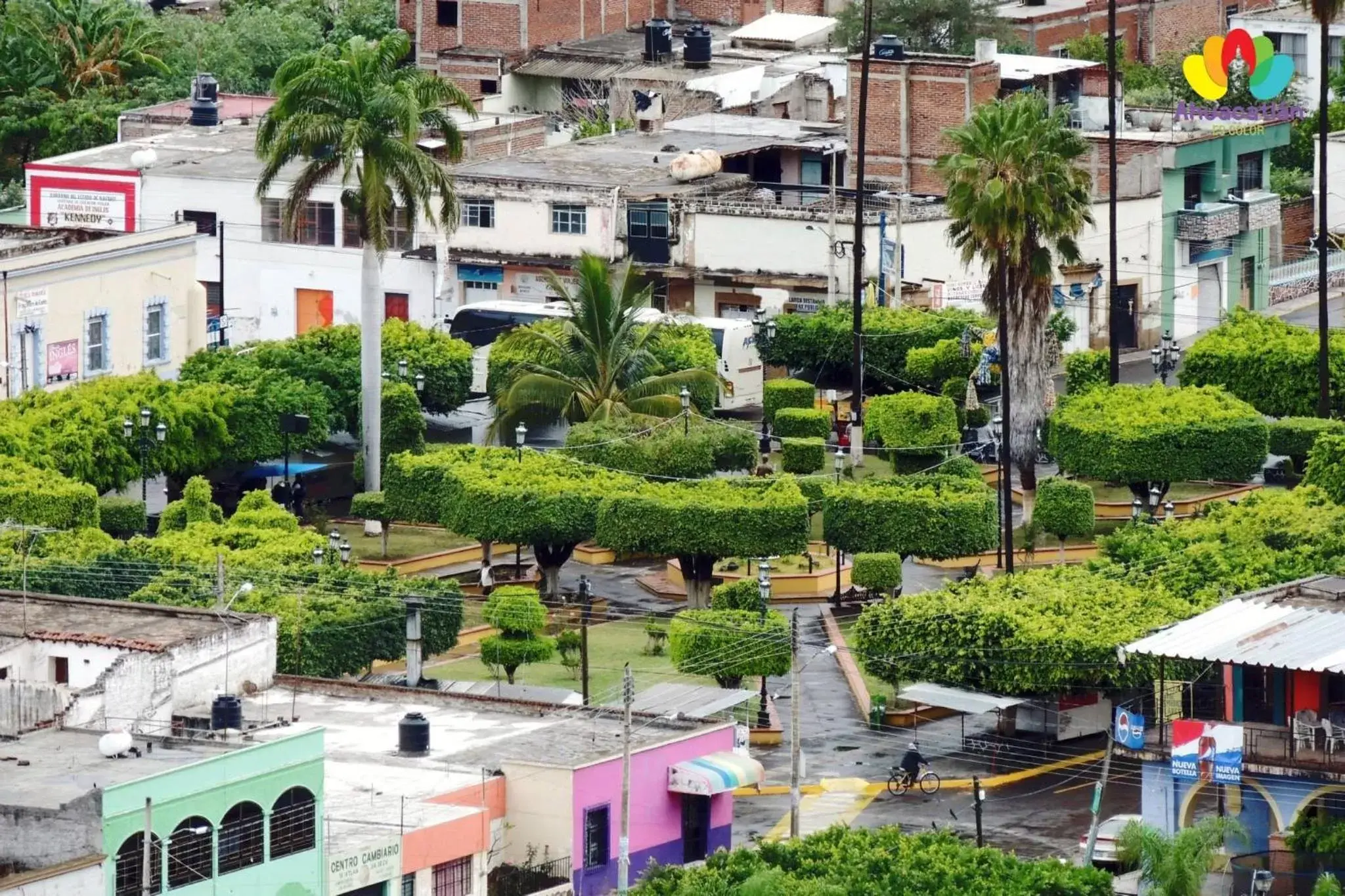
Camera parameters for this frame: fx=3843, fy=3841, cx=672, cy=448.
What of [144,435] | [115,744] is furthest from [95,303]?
[115,744]

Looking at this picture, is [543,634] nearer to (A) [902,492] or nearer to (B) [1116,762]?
(A) [902,492]

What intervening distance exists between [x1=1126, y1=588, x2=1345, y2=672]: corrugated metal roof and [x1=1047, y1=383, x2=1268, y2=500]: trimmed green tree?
76.1ft

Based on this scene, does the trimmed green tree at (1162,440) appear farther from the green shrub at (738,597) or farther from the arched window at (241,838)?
the arched window at (241,838)

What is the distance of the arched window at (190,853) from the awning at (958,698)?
21.6 m

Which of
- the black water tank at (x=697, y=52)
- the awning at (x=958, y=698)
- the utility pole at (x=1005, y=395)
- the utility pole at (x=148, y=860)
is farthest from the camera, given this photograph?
the black water tank at (x=697, y=52)

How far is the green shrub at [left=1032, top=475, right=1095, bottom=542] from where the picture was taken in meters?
92.8

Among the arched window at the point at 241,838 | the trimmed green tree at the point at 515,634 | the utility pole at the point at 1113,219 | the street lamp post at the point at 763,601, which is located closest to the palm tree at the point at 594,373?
the utility pole at the point at 1113,219

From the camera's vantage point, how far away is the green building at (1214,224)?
12725 centimetres

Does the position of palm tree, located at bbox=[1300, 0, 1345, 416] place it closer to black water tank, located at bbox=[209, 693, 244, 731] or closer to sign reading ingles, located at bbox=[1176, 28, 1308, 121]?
sign reading ingles, located at bbox=[1176, 28, 1308, 121]

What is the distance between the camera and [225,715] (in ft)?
218

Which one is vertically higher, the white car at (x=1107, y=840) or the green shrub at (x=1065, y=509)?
the green shrub at (x=1065, y=509)

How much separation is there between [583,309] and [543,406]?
9.08 ft

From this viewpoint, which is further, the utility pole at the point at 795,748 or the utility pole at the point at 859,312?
the utility pole at the point at 859,312

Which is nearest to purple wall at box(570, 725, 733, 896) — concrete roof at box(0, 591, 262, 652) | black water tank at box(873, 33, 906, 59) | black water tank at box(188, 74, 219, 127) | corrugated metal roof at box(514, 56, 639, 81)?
concrete roof at box(0, 591, 262, 652)
